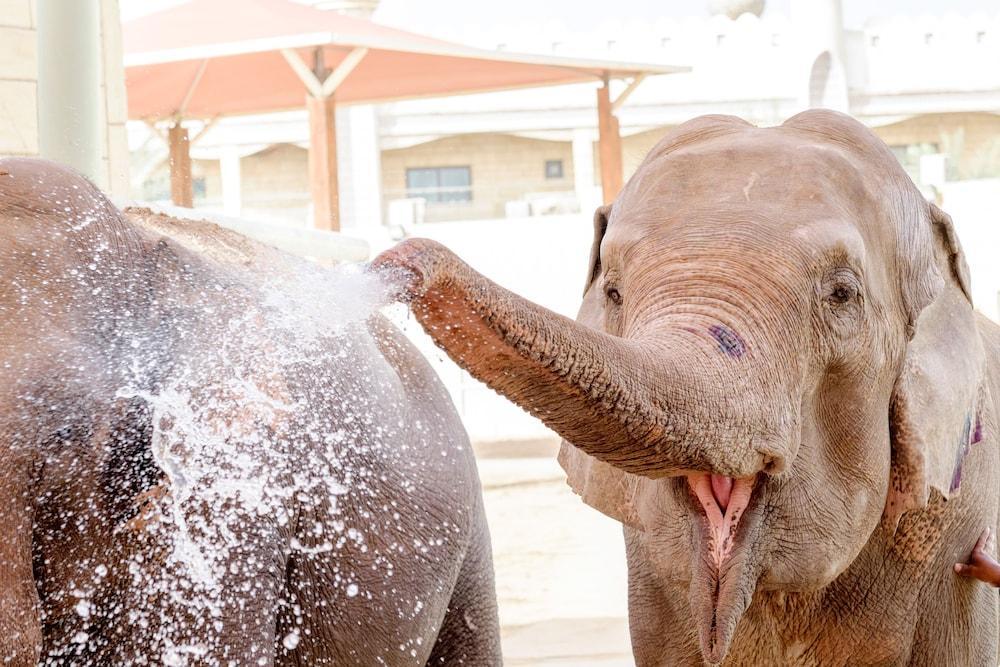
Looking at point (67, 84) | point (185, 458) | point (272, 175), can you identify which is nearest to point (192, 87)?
point (67, 84)

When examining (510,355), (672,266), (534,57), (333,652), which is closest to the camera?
(510,355)

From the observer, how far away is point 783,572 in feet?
7.30

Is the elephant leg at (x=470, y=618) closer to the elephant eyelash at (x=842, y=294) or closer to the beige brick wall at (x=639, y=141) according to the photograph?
the elephant eyelash at (x=842, y=294)

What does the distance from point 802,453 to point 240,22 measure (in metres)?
8.33

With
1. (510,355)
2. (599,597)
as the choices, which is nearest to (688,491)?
(510,355)

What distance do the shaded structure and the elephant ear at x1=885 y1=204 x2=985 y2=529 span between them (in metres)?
6.43

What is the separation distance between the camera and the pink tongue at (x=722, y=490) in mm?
2189

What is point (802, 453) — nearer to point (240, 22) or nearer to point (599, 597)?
point (599, 597)

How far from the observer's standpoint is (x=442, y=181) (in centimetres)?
2497

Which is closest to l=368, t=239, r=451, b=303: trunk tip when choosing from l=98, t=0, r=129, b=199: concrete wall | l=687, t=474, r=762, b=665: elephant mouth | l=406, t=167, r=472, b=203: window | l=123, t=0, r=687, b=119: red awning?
l=687, t=474, r=762, b=665: elephant mouth

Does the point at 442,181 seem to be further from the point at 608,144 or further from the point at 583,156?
the point at 608,144

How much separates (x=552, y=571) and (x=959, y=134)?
19569 millimetres

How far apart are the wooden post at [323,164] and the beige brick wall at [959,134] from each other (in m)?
16.7

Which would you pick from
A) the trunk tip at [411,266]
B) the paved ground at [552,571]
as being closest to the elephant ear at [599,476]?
the trunk tip at [411,266]
